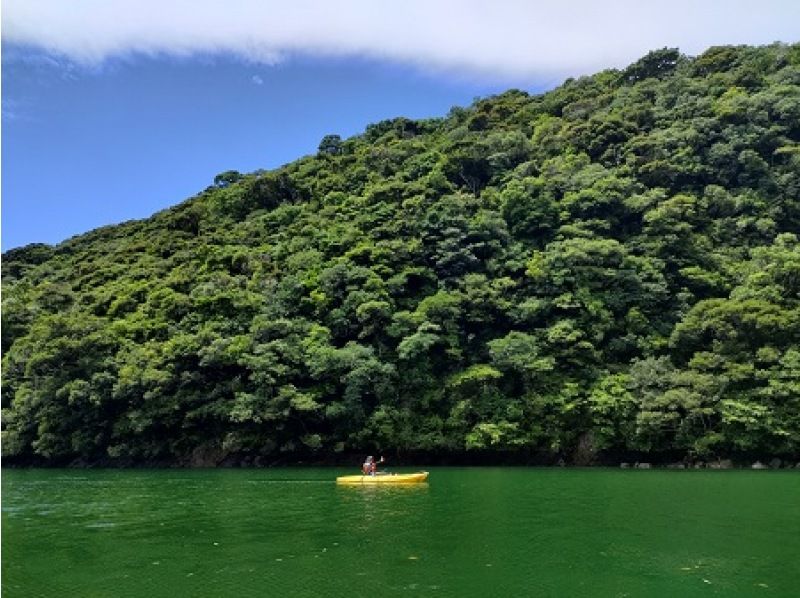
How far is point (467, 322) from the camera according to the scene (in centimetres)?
3988

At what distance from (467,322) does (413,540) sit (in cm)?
2585

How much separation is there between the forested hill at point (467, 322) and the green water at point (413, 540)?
885 cm

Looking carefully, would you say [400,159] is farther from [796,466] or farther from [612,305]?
[796,466]

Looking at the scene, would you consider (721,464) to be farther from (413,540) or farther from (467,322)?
(413,540)

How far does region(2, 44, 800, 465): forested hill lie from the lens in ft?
111

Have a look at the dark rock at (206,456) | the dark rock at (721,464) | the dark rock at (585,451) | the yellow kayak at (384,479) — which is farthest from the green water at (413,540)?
the dark rock at (206,456)

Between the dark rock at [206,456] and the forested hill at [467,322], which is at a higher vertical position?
the forested hill at [467,322]

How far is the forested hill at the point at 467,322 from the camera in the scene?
33.8 metres

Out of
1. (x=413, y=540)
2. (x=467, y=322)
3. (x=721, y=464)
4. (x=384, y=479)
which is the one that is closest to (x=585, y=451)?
(x=721, y=464)

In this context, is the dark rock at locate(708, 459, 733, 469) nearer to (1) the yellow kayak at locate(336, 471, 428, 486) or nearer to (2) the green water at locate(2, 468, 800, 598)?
(2) the green water at locate(2, 468, 800, 598)

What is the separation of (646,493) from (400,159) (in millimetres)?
38572

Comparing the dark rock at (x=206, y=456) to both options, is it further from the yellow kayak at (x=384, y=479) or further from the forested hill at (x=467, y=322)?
the yellow kayak at (x=384, y=479)

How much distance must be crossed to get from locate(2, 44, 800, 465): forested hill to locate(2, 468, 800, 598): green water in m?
8.85

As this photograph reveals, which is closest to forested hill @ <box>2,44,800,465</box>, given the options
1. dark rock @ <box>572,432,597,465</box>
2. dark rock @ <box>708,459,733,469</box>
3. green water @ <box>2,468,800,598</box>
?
dark rock @ <box>572,432,597,465</box>
